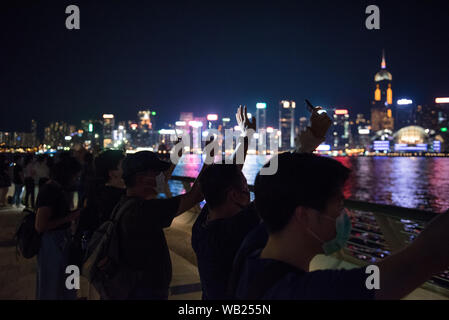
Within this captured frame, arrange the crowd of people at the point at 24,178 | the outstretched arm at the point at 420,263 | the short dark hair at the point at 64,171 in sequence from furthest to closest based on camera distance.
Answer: the crowd of people at the point at 24,178 < the short dark hair at the point at 64,171 < the outstretched arm at the point at 420,263

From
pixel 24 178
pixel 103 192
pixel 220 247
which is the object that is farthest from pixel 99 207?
pixel 24 178

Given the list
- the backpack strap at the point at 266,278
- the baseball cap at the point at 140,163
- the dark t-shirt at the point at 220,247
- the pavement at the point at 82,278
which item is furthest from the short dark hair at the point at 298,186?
the pavement at the point at 82,278

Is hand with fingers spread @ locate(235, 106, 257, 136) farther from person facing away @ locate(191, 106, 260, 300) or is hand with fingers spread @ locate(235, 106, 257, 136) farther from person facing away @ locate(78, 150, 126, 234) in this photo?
person facing away @ locate(78, 150, 126, 234)

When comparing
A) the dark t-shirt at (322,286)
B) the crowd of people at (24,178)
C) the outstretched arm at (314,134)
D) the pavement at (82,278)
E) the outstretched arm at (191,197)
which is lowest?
the pavement at (82,278)

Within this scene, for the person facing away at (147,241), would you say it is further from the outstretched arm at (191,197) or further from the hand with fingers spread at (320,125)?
the hand with fingers spread at (320,125)

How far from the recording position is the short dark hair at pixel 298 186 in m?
1.38

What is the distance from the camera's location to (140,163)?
2.78 m

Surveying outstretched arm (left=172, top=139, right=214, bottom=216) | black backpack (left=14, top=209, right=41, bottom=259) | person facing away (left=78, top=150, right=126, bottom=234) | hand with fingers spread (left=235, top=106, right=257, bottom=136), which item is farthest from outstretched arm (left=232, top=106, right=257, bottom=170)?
black backpack (left=14, top=209, right=41, bottom=259)

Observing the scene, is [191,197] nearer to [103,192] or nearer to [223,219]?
[223,219]

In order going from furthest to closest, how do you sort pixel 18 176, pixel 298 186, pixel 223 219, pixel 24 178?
pixel 18 176
pixel 24 178
pixel 223 219
pixel 298 186

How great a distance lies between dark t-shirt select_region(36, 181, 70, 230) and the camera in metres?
3.41

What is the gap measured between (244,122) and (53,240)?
2.27 metres

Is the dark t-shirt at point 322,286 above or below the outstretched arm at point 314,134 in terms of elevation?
below
